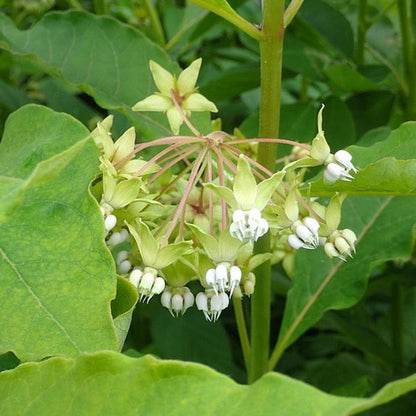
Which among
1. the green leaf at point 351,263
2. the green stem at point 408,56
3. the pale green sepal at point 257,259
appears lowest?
the green leaf at point 351,263

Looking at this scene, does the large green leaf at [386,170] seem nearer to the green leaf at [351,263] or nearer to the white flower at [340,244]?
the white flower at [340,244]

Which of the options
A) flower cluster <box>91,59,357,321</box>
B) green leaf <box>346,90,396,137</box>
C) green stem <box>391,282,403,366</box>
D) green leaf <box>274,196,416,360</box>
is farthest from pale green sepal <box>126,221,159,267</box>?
green stem <box>391,282,403,366</box>

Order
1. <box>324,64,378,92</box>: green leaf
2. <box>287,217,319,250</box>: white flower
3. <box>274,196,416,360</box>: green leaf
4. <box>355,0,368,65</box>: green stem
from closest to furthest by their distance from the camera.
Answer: <box>287,217,319,250</box>: white flower, <box>274,196,416,360</box>: green leaf, <box>324,64,378,92</box>: green leaf, <box>355,0,368,65</box>: green stem

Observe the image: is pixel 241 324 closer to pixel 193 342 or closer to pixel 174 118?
pixel 174 118

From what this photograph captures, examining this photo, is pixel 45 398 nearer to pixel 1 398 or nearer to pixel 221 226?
pixel 1 398

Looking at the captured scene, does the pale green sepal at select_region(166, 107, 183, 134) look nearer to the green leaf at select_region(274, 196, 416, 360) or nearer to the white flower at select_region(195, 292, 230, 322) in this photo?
the white flower at select_region(195, 292, 230, 322)

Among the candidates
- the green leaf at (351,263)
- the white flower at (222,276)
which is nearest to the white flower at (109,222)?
the white flower at (222,276)
